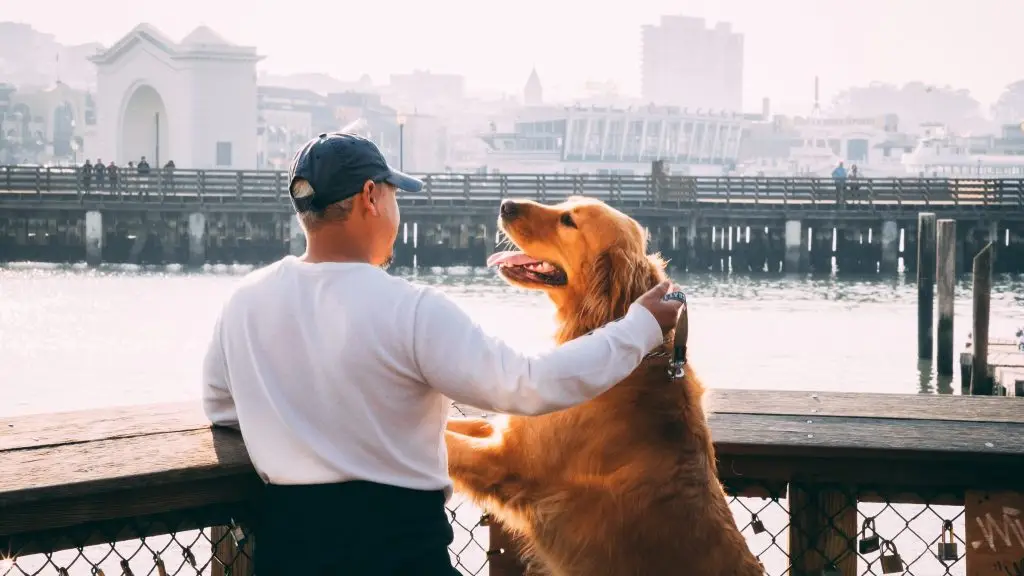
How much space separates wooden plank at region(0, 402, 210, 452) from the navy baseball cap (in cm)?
62

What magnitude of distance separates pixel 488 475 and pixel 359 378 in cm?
74

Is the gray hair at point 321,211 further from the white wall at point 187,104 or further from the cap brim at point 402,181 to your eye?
the white wall at point 187,104

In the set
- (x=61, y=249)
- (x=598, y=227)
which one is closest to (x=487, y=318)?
(x=61, y=249)

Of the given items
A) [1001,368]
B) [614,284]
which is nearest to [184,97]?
[1001,368]

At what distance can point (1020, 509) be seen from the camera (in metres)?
2.63

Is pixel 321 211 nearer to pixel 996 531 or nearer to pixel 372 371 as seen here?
pixel 372 371

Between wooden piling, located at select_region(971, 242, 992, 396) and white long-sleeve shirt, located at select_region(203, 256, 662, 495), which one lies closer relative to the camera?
white long-sleeve shirt, located at select_region(203, 256, 662, 495)

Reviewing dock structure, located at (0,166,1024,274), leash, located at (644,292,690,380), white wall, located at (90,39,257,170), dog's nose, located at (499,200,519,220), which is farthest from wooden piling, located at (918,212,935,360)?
white wall, located at (90,39,257,170)

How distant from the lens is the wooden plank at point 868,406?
110 inches

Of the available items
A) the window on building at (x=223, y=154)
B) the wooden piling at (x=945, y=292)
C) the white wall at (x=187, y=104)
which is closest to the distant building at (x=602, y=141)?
the white wall at (x=187, y=104)

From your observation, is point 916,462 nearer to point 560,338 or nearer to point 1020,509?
point 1020,509

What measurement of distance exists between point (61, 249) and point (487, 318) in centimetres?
1723

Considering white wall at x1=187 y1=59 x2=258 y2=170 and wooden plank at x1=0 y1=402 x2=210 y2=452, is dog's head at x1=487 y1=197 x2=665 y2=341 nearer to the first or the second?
wooden plank at x1=0 y1=402 x2=210 y2=452

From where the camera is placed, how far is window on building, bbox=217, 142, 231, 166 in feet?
225
